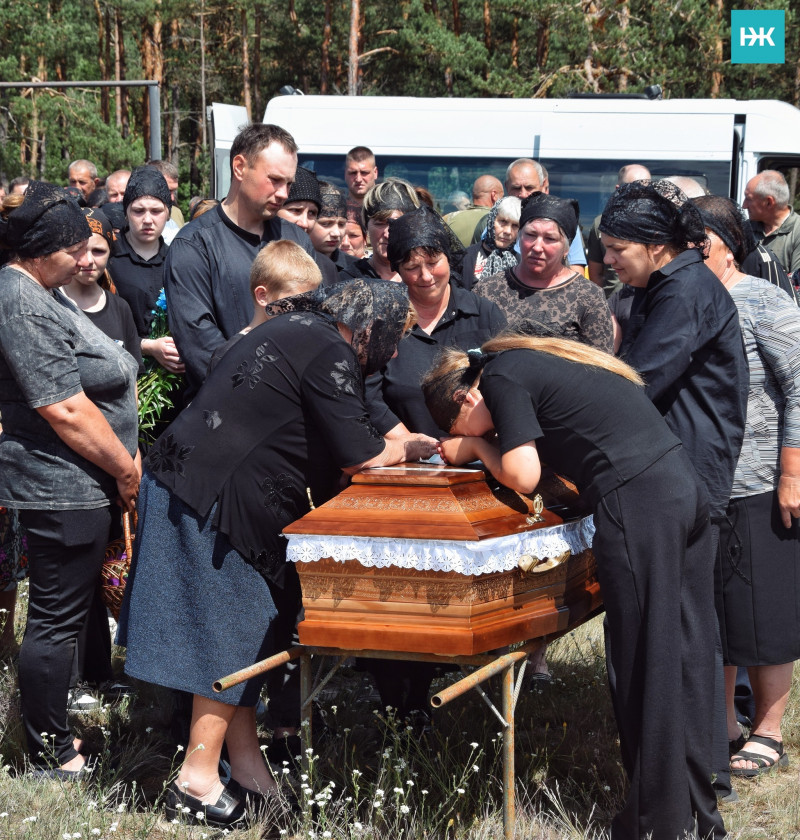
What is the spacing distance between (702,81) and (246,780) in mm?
23679

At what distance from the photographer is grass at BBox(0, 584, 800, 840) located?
343 cm

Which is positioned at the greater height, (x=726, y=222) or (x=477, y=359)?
(x=726, y=222)

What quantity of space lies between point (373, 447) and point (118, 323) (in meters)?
1.90

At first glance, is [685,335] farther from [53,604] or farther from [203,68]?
[203,68]

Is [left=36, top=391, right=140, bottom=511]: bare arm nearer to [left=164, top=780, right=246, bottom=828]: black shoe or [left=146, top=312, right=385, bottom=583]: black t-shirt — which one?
[left=146, top=312, right=385, bottom=583]: black t-shirt

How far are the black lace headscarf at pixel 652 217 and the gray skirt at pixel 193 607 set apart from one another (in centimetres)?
157

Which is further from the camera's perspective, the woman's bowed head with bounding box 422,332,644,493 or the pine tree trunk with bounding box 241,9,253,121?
the pine tree trunk with bounding box 241,9,253,121

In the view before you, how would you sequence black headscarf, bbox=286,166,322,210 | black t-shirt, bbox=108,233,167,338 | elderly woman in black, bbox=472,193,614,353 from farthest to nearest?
black t-shirt, bbox=108,233,167,338 → black headscarf, bbox=286,166,322,210 → elderly woman in black, bbox=472,193,614,353

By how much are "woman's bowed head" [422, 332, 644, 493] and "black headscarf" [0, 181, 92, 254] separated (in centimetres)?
133

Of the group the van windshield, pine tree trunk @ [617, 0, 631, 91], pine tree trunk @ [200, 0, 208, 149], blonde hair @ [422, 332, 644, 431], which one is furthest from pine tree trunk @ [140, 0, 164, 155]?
blonde hair @ [422, 332, 644, 431]

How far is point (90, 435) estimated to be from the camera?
3.72 metres

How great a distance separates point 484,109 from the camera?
1106cm

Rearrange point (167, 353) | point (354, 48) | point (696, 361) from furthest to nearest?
point (354, 48) → point (167, 353) → point (696, 361)

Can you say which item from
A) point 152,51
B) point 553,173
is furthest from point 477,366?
point 152,51
